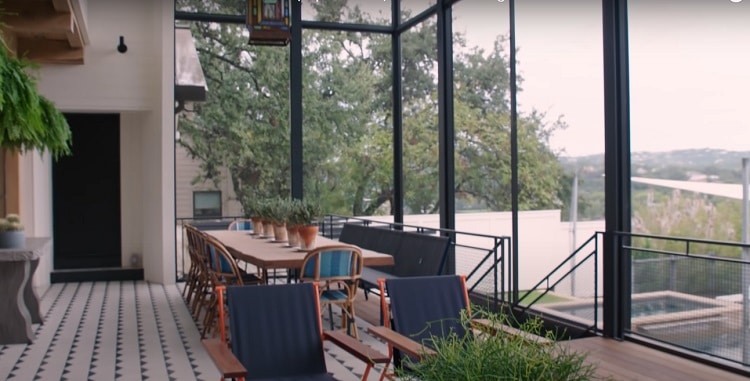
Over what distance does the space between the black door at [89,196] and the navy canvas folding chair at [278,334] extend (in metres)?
7.50

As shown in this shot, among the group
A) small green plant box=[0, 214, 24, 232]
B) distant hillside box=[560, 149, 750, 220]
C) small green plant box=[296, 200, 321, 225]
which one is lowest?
small green plant box=[0, 214, 24, 232]

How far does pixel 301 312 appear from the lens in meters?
4.31

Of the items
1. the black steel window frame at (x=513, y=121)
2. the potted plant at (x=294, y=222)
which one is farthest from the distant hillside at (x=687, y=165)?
the potted plant at (x=294, y=222)

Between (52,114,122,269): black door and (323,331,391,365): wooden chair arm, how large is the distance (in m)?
7.76

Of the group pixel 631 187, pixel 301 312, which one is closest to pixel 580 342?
pixel 631 187

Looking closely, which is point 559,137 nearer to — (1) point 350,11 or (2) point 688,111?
(2) point 688,111

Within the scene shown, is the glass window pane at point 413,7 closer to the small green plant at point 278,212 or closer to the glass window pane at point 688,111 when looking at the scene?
the small green plant at point 278,212

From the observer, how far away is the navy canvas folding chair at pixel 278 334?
409 centimetres

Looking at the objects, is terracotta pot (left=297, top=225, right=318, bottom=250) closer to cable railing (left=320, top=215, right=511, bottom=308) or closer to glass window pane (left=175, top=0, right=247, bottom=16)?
cable railing (left=320, top=215, right=511, bottom=308)

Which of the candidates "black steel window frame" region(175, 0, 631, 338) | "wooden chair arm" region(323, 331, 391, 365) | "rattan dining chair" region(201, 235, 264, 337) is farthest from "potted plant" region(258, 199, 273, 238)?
"wooden chair arm" region(323, 331, 391, 365)

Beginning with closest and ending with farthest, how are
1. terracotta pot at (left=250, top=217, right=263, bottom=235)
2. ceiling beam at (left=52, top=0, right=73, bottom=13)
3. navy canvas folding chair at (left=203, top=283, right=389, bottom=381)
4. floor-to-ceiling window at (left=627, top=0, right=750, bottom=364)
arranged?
navy canvas folding chair at (left=203, top=283, right=389, bottom=381) < floor-to-ceiling window at (left=627, top=0, right=750, bottom=364) < ceiling beam at (left=52, top=0, right=73, bottom=13) < terracotta pot at (left=250, top=217, right=263, bottom=235)

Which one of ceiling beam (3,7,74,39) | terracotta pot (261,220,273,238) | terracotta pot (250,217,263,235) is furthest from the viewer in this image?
terracotta pot (250,217,263,235)

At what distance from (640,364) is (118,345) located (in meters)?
4.21

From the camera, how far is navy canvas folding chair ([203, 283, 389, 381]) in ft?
13.4
